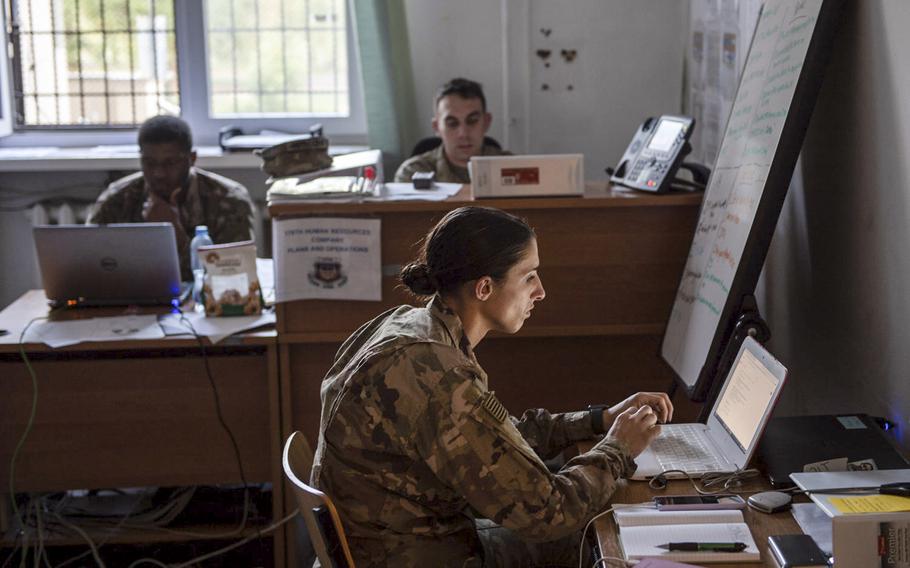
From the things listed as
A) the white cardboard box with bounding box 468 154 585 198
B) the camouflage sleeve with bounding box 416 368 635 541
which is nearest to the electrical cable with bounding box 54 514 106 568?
the white cardboard box with bounding box 468 154 585 198

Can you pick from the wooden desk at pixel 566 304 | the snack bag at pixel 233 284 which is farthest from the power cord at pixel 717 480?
the snack bag at pixel 233 284

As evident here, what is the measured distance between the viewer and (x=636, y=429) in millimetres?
1954

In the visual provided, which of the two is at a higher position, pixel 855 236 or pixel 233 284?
pixel 855 236

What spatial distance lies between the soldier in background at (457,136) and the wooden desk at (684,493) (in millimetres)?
2108

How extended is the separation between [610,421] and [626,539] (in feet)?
1.60

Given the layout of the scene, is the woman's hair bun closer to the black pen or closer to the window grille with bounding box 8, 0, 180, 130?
the black pen

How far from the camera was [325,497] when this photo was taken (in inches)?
62.1

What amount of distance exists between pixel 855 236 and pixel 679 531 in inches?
35.4

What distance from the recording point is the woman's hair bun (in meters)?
1.92

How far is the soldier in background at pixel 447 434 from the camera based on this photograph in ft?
5.66

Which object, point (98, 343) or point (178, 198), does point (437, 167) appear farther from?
point (98, 343)

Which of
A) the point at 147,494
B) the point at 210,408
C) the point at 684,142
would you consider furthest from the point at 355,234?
the point at 147,494

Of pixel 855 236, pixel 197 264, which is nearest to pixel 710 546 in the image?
pixel 855 236

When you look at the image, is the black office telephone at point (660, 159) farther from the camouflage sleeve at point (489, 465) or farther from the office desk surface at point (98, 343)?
the camouflage sleeve at point (489, 465)
